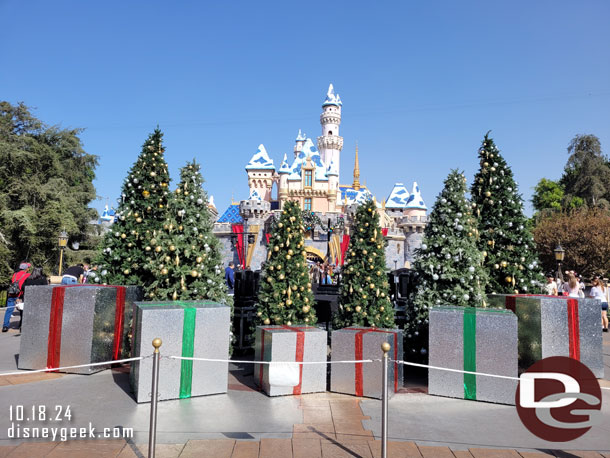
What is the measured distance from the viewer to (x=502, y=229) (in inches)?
323

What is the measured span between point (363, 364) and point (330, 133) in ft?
170

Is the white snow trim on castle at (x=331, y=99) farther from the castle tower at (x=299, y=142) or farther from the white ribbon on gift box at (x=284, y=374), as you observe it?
the white ribbon on gift box at (x=284, y=374)

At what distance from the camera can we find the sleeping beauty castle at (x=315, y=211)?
3991 cm

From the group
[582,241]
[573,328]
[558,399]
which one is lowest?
[558,399]

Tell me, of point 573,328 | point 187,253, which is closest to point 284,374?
point 187,253

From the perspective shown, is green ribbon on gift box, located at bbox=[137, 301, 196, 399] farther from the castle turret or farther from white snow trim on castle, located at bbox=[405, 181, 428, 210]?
the castle turret

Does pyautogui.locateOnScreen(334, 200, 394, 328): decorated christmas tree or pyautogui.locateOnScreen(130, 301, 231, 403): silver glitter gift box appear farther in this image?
pyautogui.locateOnScreen(334, 200, 394, 328): decorated christmas tree

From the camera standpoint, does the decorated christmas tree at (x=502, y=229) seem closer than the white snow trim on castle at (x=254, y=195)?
Yes

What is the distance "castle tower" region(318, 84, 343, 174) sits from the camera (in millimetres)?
54750

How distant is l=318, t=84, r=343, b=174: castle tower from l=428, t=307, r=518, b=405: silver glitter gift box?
50150 mm

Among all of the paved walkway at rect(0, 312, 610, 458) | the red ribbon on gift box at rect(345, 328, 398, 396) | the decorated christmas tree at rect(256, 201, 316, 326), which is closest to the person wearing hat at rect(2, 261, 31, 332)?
the paved walkway at rect(0, 312, 610, 458)

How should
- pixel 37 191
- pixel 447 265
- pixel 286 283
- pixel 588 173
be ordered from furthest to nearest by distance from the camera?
pixel 588 173, pixel 37 191, pixel 286 283, pixel 447 265

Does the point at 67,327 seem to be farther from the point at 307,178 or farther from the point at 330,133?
the point at 330,133

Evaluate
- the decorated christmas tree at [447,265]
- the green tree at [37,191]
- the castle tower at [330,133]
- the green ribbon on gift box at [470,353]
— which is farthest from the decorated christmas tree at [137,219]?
the castle tower at [330,133]
